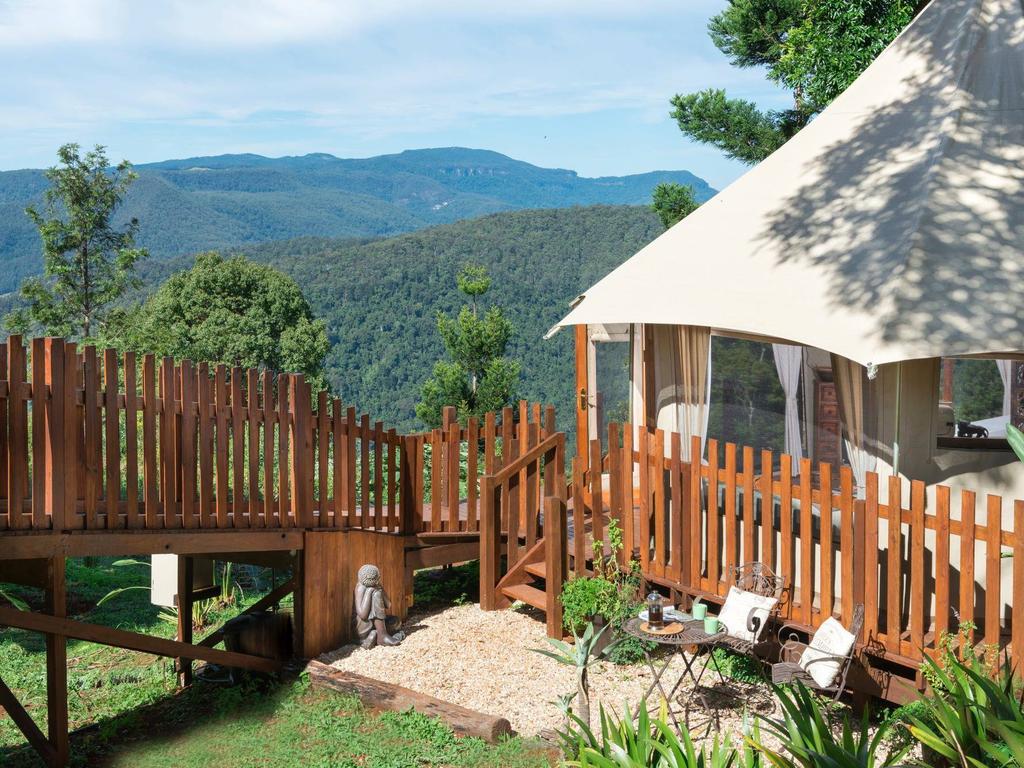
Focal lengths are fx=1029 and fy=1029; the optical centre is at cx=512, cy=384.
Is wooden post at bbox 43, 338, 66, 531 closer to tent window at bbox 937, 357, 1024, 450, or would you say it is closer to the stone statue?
the stone statue

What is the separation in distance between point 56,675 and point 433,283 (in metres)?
66.7

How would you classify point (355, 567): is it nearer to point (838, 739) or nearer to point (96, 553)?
point (96, 553)

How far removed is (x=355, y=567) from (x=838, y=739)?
4.00 m

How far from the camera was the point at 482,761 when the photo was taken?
20.3 ft

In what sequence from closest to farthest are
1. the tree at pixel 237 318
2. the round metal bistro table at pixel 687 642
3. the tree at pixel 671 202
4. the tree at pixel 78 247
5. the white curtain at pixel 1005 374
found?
the round metal bistro table at pixel 687 642, the white curtain at pixel 1005 374, the tree at pixel 671 202, the tree at pixel 78 247, the tree at pixel 237 318

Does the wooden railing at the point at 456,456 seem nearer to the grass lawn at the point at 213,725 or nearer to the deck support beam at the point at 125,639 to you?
the grass lawn at the point at 213,725

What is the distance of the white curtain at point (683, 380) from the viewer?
8.81 meters

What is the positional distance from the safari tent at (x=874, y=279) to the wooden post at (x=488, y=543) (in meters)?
1.74

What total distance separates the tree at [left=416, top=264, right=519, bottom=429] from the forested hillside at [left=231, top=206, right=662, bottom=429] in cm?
2994

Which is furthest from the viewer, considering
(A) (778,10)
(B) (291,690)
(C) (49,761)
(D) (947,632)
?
(A) (778,10)

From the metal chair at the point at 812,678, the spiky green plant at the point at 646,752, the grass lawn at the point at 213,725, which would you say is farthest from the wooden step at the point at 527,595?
the spiky green plant at the point at 646,752

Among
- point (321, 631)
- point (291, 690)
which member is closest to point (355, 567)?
point (321, 631)

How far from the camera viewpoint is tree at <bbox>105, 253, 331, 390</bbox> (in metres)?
39.0

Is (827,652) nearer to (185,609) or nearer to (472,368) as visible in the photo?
(185,609)
